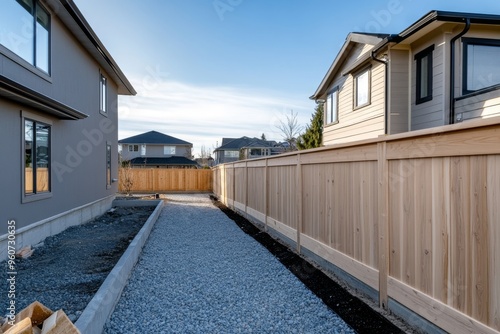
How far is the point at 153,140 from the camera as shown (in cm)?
3831

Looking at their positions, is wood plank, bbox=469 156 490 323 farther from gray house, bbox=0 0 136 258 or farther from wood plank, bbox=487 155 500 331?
gray house, bbox=0 0 136 258

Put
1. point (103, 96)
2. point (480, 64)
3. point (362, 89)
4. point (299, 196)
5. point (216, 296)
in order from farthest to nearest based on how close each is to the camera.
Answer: point (103, 96) → point (362, 89) → point (480, 64) → point (299, 196) → point (216, 296)

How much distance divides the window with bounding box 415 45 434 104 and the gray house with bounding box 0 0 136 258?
8.41 meters

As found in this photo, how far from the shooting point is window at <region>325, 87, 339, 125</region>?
13555 millimetres

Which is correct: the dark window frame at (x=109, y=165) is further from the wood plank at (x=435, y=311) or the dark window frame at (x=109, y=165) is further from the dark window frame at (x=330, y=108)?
the wood plank at (x=435, y=311)

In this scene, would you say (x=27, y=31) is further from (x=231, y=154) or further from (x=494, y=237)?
(x=231, y=154)

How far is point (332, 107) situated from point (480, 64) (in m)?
6.10

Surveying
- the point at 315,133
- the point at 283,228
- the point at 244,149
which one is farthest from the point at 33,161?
the point at 244,149

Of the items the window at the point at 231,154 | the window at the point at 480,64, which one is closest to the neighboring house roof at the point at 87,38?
the window at the point at 480,64

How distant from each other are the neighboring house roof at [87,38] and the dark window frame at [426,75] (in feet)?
27.5

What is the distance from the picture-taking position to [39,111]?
721 centimetres

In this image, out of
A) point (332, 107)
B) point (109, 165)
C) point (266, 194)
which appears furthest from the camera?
point (332, 107)

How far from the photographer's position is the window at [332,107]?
13.6m

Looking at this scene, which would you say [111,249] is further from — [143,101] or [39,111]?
[143,101]
